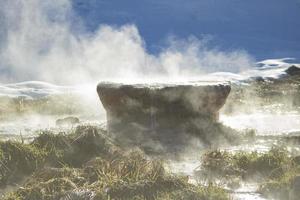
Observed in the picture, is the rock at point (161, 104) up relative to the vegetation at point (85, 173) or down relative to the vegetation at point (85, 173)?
up

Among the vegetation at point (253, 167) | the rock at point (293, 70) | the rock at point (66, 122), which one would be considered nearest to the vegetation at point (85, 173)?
the vegetation at point (253, 167)

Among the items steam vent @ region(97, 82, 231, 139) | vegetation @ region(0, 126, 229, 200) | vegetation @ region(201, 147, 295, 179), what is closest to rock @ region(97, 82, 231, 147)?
steam vent @ region(97, 82, 231, 139)

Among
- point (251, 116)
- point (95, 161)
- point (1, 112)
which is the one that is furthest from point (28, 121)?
point (95, 161)

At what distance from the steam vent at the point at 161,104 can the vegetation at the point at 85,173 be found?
149 inches

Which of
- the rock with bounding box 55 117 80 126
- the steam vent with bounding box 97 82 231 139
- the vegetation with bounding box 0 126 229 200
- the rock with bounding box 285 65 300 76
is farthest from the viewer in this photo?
the rock with bounding box 285 65 300 76

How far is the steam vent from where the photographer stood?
16.3 m

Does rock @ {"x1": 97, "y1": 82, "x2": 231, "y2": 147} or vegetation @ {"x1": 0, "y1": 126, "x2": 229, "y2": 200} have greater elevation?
rock @ {"x1": 97, "y1": 82, "x2": 231, "y2": 147}

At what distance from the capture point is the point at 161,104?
16.6m

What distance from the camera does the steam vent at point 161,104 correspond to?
53.6ft

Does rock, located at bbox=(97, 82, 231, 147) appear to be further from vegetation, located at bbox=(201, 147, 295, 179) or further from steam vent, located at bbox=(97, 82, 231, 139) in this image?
vegetation, located at bbox=(201, 147, 295, 179)

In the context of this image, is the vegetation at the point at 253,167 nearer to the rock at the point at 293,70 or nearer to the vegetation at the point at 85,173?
the vegetation at the point at 85,173

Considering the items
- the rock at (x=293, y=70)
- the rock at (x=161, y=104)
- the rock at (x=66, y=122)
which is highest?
the rock at (x=293, y=70)

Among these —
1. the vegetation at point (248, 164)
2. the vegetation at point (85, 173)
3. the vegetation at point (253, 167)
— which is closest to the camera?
the vegetation at point (85, 173)

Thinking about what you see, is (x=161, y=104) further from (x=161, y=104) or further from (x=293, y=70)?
(x=293, y=70)
